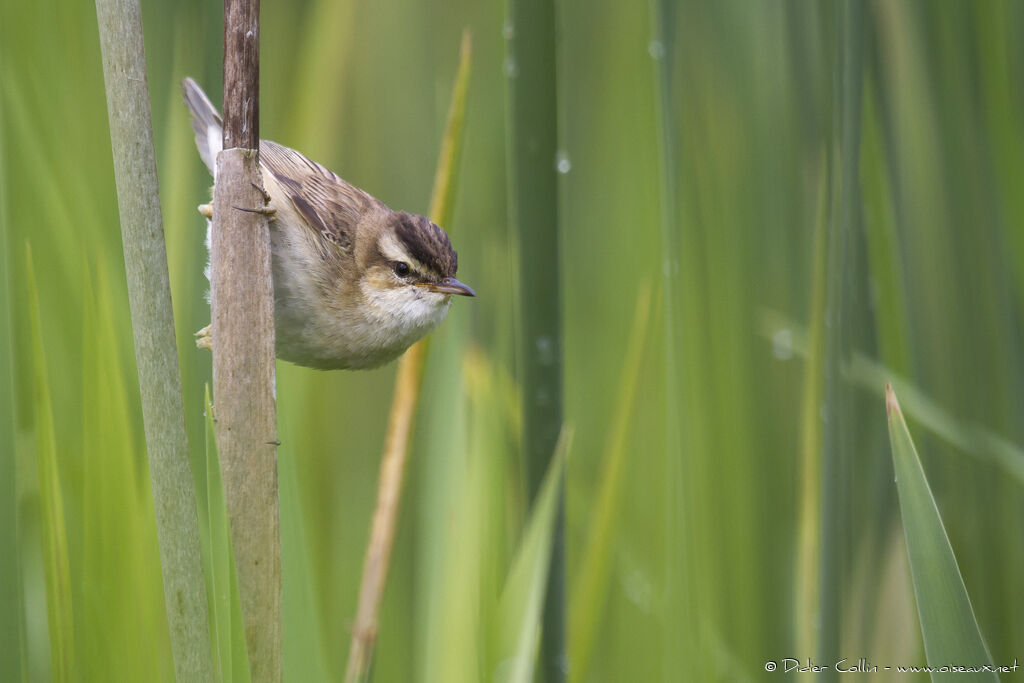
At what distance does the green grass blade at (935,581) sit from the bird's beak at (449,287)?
117 cm

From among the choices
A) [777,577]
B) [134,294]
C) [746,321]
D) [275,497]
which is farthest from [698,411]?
[134,294]

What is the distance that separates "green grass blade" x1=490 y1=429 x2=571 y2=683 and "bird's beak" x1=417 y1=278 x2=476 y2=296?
771mm

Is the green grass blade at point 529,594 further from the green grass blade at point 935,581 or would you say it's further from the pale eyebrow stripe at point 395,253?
the pale eyebrow stripe at point 395,253

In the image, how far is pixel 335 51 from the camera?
2.36 metres

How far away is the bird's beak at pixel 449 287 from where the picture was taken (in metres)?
2.15

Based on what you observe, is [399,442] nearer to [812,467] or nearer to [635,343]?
[635,343]

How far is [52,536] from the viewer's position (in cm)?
143

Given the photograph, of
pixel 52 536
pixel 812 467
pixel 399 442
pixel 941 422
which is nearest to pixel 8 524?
pixel 52 536

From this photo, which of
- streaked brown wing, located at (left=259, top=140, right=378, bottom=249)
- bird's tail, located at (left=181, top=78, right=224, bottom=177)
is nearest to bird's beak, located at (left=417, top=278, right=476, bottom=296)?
streaked brown wing, located at (left=259, top=140, right=378, bottom=249)

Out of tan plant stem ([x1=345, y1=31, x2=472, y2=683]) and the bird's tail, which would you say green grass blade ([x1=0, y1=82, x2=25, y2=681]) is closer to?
tan plant stem ([x1=345, y1=31, x2=472, y2=683])

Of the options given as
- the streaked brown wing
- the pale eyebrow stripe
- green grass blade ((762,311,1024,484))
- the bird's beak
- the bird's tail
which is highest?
the bird's tail

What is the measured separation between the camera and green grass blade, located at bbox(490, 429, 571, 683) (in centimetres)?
138

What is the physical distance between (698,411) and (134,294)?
1390mm

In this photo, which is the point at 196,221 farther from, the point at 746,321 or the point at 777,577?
the point at 777,577
